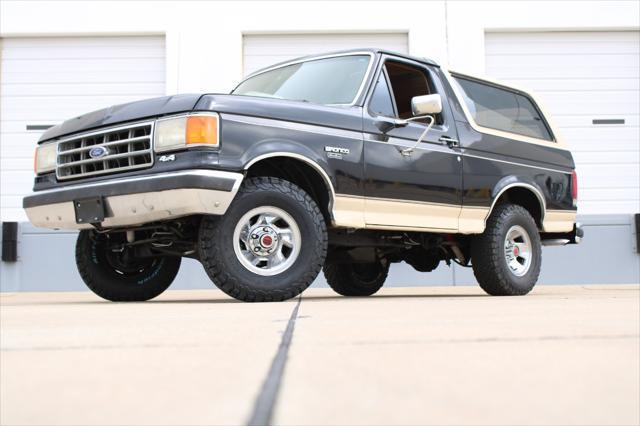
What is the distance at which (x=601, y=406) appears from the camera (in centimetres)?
142

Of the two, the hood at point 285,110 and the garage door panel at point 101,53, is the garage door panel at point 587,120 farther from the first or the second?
the hood at point 285,110

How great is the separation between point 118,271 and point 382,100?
7.46 ft

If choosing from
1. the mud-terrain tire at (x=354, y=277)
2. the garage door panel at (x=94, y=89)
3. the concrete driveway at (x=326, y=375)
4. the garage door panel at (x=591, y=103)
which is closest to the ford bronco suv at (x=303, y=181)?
the mud-terrain tire at (x=354, y=277)

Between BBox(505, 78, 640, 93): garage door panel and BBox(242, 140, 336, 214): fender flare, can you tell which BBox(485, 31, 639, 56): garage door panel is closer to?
BBox(505, 78, 640, 93): garage door panel

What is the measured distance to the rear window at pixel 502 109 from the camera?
21.8ft

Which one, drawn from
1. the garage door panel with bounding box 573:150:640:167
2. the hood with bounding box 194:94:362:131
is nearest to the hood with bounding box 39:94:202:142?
→ the hood with bounding box 194:94:362:131

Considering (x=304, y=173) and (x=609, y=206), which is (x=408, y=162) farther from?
(x=609, y=206)

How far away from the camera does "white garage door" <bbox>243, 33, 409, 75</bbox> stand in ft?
39.3

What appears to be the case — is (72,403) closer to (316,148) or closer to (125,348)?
(125,348)

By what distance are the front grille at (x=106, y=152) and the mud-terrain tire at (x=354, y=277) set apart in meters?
2.94

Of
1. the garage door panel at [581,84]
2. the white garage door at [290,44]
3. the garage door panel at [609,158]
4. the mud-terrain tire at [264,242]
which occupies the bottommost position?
the mud-terrain tire at [264,242]

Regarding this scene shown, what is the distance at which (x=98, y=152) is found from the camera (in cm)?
502

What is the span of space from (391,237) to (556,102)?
7121 mm

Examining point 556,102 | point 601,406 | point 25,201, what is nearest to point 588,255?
point 556,102
